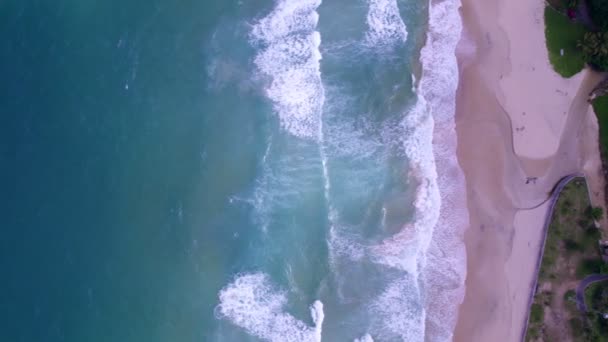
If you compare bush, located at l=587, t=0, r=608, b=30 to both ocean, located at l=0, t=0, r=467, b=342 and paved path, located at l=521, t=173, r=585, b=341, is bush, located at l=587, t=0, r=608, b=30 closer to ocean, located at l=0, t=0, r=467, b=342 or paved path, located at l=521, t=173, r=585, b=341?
ocean, located at l=0, t=0, r=467, b=342

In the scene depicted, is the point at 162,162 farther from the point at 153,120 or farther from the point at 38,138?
the point at 38,138

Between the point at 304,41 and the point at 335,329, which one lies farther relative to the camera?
the point at 304,41

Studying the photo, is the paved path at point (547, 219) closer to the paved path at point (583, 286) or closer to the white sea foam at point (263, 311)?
the paved path at point (583, 286)

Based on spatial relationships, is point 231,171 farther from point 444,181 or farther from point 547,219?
point 547,219

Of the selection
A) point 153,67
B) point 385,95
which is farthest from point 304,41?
point 153,67

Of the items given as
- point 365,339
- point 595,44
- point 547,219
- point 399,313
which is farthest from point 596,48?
point 365,339

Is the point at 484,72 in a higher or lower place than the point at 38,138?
lower
